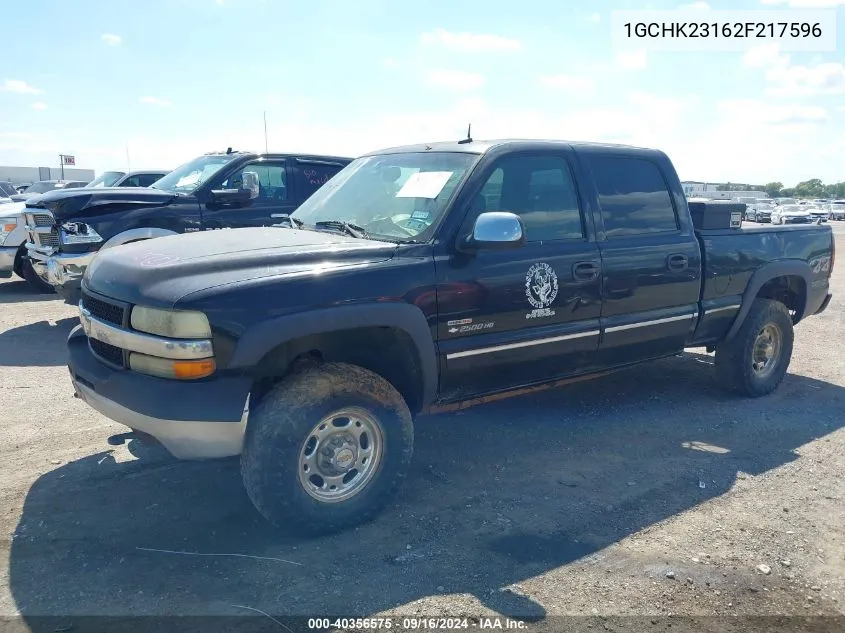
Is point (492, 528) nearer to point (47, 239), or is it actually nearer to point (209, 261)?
point (209, 261)

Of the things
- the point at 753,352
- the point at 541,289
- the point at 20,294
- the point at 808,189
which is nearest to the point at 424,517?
the point at 541,289

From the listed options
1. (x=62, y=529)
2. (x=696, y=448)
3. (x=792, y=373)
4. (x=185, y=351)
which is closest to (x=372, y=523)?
(x=185, y=351)

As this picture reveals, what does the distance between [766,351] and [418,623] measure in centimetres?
440

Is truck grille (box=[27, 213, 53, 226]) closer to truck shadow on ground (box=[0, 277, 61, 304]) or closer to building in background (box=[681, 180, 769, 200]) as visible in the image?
truck shadow on ground (box=[0, 277, 61, 304])

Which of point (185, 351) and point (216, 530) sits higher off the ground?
point (185, 351)

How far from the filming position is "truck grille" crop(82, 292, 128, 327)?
10.9 ft

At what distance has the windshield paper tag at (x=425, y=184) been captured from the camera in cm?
405

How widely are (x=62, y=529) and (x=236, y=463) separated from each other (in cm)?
107

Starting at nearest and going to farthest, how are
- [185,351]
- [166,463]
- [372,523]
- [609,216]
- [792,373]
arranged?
[185,351]
[372,523]
[166,463]
[609,216]
[792,373]

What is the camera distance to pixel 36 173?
53.4 metres

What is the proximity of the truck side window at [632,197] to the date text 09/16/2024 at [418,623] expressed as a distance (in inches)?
104

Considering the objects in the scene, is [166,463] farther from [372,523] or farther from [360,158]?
[360,158]

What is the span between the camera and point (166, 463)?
4.28 metres

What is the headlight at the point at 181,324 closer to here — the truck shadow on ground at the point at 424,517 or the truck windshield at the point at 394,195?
the truck shadow on ground at the point at 424,517
